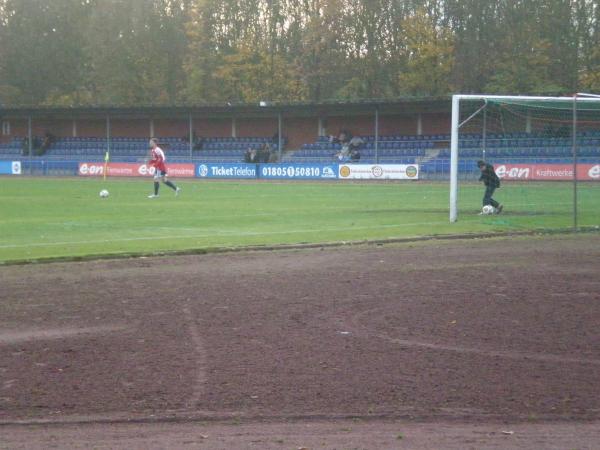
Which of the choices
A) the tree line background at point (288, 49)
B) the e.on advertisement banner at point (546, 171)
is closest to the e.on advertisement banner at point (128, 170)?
the tree line background at point (288, 49)

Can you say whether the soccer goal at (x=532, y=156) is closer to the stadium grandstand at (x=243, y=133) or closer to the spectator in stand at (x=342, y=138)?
the stadium grandstand at (x=243, y=133)

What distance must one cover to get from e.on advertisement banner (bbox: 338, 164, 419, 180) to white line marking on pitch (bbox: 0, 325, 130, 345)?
42.8m

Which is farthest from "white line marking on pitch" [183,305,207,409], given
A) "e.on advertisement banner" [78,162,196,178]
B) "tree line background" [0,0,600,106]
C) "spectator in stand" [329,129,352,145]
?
"spectator in stand" [329,129,352,145]

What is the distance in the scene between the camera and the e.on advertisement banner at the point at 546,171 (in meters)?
41.4

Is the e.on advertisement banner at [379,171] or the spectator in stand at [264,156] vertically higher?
the spectator in stand at [264,156]

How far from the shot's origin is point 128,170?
6241 centimetres

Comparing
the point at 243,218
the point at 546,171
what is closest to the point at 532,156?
the point at 546,171

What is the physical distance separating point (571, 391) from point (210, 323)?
422cm

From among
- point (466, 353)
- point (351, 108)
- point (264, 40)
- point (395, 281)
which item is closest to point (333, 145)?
point (351, 108)

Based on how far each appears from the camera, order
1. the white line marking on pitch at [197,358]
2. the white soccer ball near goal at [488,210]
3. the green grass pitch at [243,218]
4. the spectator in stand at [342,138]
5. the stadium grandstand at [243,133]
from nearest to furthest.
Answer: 1. the white line marking on pitch at [197,358]
2. the green grass pitch at [243,218]
3. the white soccer ball near goal at [488,210]
4. the stadium grandstand at [243,133]
5. the spectator in stand at [342,138]

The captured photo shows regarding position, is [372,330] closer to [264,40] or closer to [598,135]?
[598,135]

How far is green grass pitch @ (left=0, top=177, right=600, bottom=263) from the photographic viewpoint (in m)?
18.8

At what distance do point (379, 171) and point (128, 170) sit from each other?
1898cm

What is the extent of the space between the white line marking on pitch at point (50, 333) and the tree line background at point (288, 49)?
4808 centimetres
